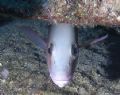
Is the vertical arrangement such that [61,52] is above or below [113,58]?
above

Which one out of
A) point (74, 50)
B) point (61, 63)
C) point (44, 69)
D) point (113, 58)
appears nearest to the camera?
point (61, 63)

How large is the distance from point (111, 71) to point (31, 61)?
1.09 metres

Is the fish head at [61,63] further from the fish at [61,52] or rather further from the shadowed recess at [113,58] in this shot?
the shadowed recess at [113,58]

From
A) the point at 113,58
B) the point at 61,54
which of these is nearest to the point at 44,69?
the point at 61,54

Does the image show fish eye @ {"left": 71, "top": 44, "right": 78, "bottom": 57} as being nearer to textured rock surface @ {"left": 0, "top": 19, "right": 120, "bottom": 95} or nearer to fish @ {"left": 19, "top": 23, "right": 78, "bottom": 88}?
fish @ {"left": 19, "top": 23, "right": 78, "bottom": 88}

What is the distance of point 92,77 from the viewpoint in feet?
10.6

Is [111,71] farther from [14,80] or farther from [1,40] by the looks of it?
[1,40]

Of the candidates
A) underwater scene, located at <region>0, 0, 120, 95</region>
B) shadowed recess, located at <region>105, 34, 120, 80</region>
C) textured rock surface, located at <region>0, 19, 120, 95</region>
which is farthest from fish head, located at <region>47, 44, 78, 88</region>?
shadowed recess, located at <region>105, 34, 120, 80</region>

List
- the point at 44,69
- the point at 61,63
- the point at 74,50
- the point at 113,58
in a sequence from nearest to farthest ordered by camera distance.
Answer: the point at 61,63
the point at 74,50
the point at 44,69
the point at 113,58

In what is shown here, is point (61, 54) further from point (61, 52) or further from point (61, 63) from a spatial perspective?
point (61, 63)

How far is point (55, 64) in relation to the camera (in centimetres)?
281

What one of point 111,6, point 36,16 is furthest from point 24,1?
point 111,6

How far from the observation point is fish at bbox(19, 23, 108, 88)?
8.98 feet

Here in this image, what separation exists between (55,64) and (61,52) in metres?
0.17
